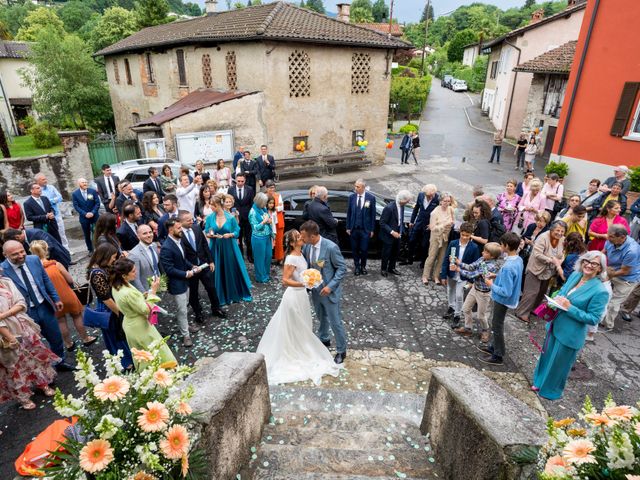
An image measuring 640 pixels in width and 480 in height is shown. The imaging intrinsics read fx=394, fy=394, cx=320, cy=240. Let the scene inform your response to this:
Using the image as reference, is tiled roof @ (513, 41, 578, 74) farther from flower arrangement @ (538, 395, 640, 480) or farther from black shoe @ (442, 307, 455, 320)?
flower arrangement @ (538, 395, 640, 480)

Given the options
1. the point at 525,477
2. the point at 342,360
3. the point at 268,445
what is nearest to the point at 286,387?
the point at 342,360

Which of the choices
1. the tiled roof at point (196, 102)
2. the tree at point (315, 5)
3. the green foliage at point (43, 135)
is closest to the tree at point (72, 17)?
the green foliage at point (43, 135)

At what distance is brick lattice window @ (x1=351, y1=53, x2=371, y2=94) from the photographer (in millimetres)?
18766

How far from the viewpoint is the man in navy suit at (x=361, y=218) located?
26.5 ft

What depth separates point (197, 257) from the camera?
6281 mm

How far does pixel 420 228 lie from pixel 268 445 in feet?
19.4

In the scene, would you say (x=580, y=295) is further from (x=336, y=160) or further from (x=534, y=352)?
(x=336, y=160)

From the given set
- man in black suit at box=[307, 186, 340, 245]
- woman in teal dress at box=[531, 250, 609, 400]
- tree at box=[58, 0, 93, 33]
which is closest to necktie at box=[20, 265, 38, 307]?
man in black suit at box=[307, 186, 340, 245]

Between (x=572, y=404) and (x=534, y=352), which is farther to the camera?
(x=534, y=352)

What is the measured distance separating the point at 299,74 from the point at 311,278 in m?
14.6

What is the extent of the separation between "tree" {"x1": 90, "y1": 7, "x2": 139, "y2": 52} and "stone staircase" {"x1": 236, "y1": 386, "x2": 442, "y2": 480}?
4867cm

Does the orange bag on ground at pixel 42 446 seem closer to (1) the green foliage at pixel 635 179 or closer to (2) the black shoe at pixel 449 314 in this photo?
(2) the black shoe at pixel 449 314

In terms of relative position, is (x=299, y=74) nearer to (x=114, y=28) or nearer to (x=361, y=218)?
(x=361, y=218)

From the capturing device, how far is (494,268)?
5.78 m
